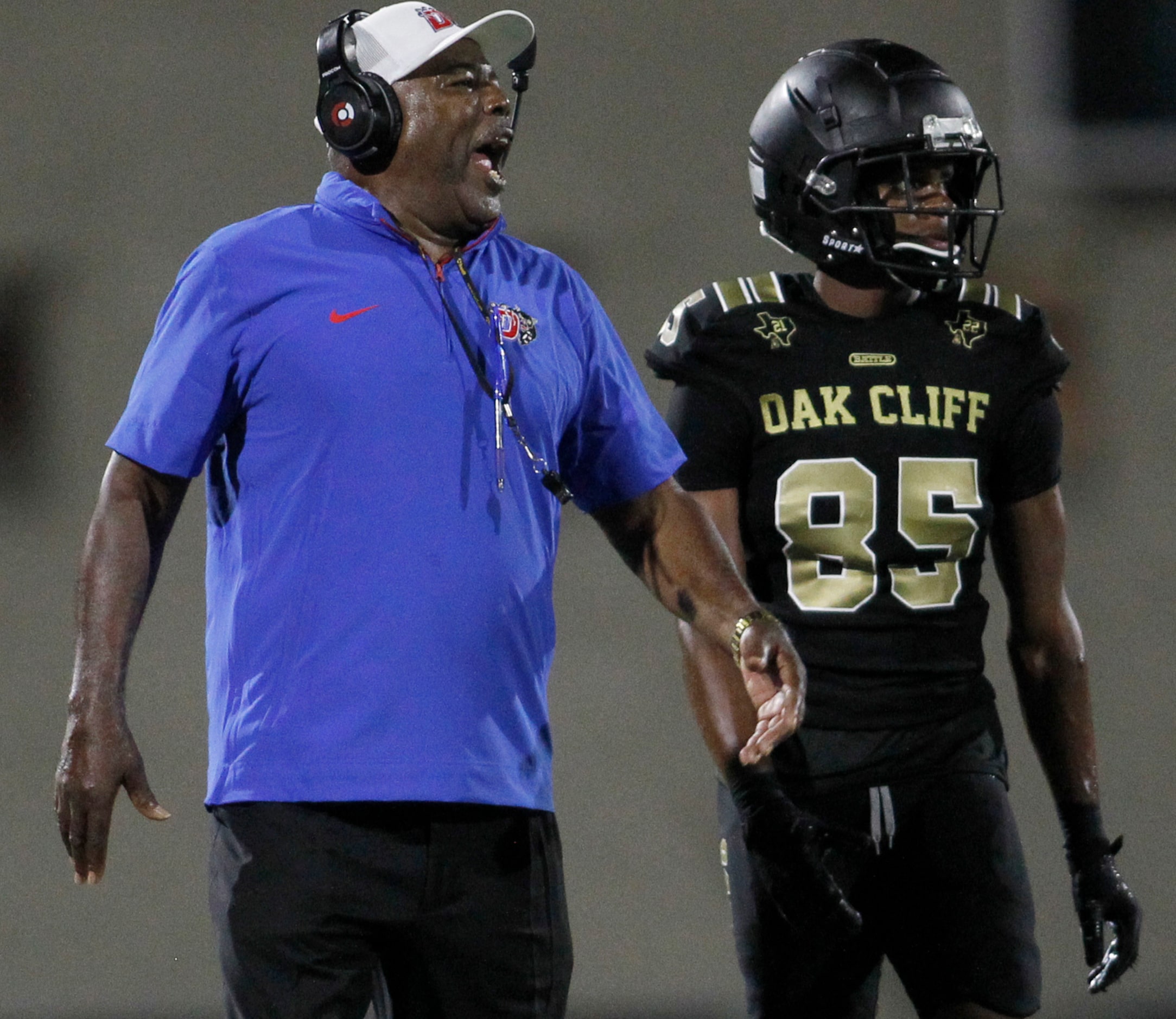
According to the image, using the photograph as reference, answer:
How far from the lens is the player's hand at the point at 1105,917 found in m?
2.27

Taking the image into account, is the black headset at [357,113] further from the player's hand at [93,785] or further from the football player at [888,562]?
the player's hand at [93,785]

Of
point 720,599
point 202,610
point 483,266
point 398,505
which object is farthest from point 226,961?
point 202,610

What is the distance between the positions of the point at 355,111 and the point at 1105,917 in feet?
4.74

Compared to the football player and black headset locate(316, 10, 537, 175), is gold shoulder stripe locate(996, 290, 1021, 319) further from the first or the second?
black headset locate(316, 10, 537, 175)

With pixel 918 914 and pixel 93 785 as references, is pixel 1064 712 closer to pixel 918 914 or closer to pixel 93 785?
pixel 918 914

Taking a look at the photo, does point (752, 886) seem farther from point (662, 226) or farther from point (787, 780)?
point (662, 226)

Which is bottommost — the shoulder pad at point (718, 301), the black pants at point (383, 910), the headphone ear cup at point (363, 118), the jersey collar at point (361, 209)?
the black pants at point (383, 910)

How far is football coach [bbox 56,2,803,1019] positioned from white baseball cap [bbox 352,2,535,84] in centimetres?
19

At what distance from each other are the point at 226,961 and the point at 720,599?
2.05 feet

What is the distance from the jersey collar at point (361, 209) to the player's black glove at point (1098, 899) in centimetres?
117

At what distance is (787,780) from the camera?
212 centimetres

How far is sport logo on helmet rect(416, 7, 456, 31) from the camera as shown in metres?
1.86

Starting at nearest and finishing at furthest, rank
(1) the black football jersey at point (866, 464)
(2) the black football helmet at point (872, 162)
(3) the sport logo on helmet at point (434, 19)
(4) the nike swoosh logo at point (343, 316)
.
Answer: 1. (4) the nike swoosh logo at point (343, 316)
2. (3) the sport logo on helmet at point (434, 19)
3. (1) the black football jersey at point (866, 464)
4. (2) the black football helmet at point (872, 162)

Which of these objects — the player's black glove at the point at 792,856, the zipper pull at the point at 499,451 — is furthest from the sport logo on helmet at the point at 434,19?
the player's black glove at the point at 792,856
